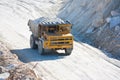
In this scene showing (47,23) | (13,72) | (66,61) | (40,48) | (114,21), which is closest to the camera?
(13,72)

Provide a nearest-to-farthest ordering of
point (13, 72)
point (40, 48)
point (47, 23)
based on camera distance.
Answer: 1. point (13, 72)
2. point (47, 23)
3. point (40, 48)

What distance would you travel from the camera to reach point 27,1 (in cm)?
5053

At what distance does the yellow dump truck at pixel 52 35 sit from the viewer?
26438mm

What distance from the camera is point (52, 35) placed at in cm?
2647

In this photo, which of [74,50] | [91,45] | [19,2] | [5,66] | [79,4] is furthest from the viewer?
[19,2]

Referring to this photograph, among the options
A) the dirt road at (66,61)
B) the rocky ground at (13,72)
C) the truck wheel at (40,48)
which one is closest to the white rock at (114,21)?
the dirt road at (66,61)

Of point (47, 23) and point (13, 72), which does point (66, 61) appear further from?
point (13, 72)

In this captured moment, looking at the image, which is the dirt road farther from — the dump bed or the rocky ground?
the rocky ground

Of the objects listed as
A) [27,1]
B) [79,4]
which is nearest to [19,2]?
Answer: [27,1]

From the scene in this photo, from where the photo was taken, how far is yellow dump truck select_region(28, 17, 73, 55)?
26.4 meters

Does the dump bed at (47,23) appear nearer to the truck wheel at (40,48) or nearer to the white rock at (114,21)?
the truck wheel at (40,48)

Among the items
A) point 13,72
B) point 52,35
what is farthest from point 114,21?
point 13,72

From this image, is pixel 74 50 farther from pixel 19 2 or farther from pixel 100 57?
pixel 19 2

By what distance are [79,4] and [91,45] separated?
11.2 m
